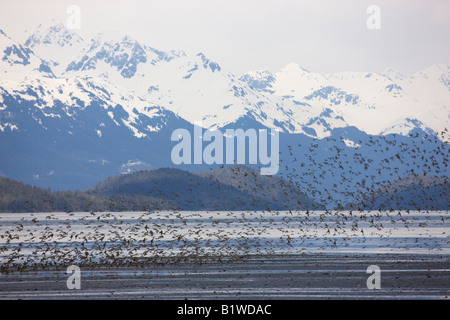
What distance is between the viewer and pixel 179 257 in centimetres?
8456

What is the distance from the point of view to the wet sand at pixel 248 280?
172 ft

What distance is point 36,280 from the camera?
62.8 meters

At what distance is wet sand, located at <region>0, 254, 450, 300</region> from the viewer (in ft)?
172

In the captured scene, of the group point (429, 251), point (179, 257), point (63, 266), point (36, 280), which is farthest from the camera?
point (429, 251)

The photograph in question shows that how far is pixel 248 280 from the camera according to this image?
60.8 m
